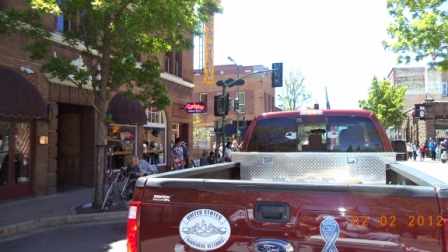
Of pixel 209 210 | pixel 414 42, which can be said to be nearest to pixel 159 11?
pixel 209 210

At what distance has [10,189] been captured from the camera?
408 inches

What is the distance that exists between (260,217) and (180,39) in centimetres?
846

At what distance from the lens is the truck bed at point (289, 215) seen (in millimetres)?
1986

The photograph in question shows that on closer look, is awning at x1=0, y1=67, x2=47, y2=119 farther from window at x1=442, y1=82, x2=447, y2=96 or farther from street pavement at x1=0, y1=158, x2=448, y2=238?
window at x1=442, y1=82, x2=447, y2=96

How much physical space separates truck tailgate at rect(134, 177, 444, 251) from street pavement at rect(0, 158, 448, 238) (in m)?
5.83

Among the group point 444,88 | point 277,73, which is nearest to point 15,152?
point 277,73

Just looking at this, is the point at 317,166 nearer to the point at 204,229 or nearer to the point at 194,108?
the point at 204,229

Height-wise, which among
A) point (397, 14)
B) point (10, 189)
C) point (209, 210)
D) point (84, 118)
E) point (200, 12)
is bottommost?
point (10, 189)

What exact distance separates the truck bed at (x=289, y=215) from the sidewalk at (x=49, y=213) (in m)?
6.32

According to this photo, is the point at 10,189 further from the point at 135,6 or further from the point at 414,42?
the point at 414,42

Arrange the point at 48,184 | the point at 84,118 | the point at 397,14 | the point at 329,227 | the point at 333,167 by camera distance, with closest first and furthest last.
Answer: the point at 329,227 → the point at 333,167 → the point at 48,184 → the point at 84,118 → the point at 397,14

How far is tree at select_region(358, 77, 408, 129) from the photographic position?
42.5 meters

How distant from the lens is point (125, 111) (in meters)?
13.8

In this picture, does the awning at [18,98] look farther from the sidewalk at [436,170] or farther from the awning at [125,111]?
the sidewalk at [436,170]
